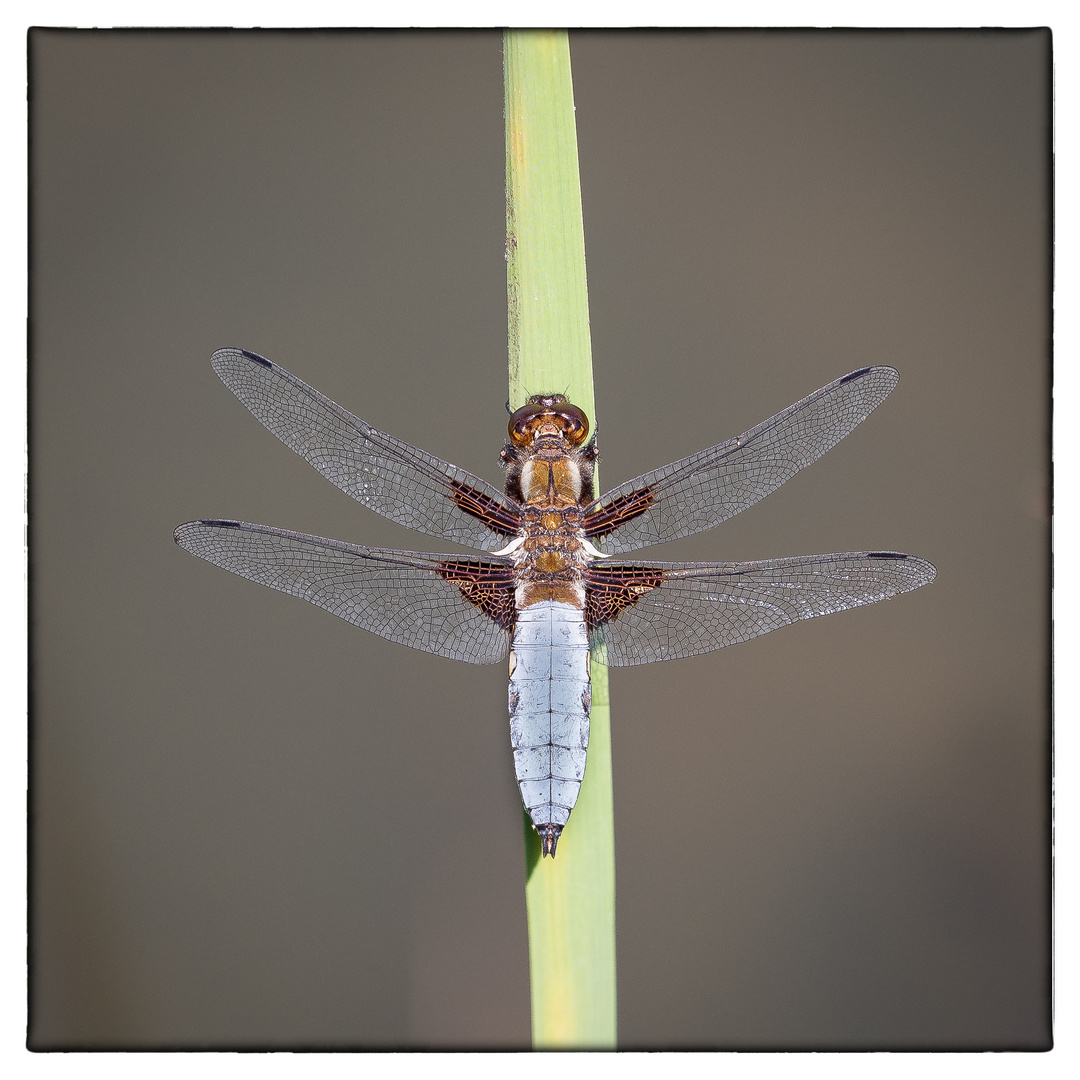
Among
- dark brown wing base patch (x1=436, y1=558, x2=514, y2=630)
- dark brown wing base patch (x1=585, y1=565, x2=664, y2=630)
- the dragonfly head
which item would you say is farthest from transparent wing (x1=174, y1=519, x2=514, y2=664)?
the dragonfly head

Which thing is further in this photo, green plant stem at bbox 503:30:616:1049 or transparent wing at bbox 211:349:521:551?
transparent wing at bbox 211:349:521:551

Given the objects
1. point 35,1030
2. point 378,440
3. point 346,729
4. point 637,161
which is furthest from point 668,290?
point 35,1030

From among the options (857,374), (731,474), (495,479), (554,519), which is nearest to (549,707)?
(554,519)

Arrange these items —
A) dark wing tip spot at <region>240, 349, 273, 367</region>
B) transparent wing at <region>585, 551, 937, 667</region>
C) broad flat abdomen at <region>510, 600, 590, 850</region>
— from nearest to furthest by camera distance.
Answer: broad flat abdomen at <region>510, 600, 590, 850</region>, transparent wing at <region>585, 551, 937, 667</region>, dark wing tip spot at <region>240, 349, 273, 367</region>

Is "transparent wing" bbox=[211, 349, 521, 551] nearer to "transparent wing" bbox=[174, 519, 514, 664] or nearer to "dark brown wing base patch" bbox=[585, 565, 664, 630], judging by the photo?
"transparent wing" bbox=[174, 519, 514, 664]

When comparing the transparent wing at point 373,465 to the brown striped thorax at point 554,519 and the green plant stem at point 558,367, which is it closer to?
the brown striped thorax at point 554,519

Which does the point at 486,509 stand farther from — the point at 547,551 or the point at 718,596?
the point at 718,596

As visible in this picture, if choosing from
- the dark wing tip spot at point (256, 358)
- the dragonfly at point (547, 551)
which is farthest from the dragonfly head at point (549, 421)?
the dark wing tip spot at point (256, 358)

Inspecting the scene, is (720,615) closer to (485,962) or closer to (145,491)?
(485,962)
